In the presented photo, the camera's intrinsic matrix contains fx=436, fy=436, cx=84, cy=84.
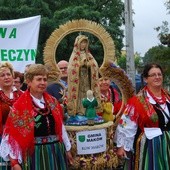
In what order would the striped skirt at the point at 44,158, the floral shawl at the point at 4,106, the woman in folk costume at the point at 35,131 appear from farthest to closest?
the floral shawl at the point at 4,106 < the striped skirt at the point at 44,158 < the woman in folk costume at the point at 35,131

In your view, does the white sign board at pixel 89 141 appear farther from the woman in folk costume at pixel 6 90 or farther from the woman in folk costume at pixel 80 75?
the woman in folk costume at pixel 6 90

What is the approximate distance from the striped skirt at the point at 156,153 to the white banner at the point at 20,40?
3.08 m

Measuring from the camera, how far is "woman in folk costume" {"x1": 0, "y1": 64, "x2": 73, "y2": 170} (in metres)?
3.61

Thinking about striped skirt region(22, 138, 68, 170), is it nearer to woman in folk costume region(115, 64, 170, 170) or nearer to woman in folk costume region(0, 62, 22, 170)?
woman in folk costume region(0, 62, 22, 170)

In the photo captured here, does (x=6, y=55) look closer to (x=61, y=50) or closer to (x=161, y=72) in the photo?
(x=161, y=72)

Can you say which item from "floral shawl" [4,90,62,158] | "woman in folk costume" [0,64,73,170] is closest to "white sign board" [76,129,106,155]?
"woman in folk costume" [0,64,73,170]

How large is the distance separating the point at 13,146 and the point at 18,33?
11.1ft

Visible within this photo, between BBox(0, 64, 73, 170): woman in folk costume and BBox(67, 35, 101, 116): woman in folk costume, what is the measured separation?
77 centimetres

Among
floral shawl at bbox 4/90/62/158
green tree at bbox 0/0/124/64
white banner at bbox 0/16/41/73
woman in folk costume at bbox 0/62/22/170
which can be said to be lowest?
floral shawl at bbox 4/90/62/158

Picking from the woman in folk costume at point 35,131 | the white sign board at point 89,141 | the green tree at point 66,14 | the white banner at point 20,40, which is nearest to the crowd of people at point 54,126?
the woman in folk costume at point 35,131

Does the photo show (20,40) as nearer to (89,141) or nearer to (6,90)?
(6,90)

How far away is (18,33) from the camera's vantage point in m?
6.69

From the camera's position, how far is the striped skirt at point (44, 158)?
12.2 feet

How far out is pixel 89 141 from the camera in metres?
4.50
